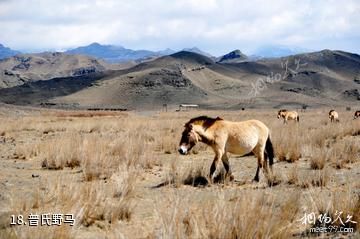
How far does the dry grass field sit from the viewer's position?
5508mm

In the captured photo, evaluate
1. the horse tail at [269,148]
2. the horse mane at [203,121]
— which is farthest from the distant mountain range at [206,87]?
the horse mane at [203,121]

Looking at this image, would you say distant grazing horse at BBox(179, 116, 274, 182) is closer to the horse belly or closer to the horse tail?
the horse belly

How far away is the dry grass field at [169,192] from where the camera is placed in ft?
18.1

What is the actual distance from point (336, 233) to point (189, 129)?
13.9ft

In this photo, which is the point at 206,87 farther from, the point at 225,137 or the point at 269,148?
the point at 225,137

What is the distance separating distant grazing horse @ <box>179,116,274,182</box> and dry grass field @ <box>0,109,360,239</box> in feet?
1.77

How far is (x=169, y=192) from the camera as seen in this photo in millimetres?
8625

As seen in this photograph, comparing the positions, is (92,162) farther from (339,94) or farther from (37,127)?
(339,94)

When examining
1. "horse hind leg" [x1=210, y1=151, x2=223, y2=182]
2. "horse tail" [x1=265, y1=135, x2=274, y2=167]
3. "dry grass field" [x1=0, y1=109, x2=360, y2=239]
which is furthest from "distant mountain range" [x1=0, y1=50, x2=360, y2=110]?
"horse hind leg" [x1=210, y1=151, x2=223, y2=182]

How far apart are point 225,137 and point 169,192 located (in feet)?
6.62

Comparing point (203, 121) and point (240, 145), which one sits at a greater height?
point (203, 121)

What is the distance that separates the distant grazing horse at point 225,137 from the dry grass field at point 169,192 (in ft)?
1.77

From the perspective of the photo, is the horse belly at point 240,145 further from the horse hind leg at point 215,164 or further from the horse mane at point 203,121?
the horse mane at point 203,121

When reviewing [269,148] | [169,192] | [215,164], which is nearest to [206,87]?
[269,148]
